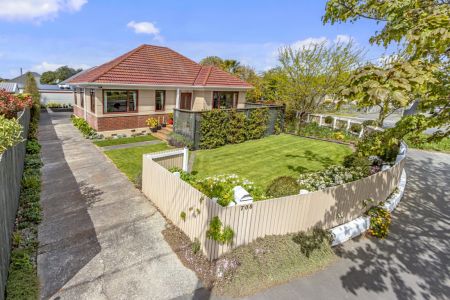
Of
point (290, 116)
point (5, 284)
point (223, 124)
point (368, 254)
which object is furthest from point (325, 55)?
point (5, 284)

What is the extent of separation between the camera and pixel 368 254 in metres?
6.34

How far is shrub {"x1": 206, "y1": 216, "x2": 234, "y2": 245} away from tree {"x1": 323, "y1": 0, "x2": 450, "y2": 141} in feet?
11.3

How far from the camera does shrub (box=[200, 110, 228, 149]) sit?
1372 centimetres

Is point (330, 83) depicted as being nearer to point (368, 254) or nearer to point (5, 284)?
point (368, 254)

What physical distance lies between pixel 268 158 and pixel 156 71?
10.4 meters

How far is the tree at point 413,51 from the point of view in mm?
3549

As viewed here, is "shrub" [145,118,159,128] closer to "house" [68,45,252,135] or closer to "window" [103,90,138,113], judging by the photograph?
"house" [68,45,252,135]

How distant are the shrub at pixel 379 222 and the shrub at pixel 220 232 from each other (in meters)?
4.41

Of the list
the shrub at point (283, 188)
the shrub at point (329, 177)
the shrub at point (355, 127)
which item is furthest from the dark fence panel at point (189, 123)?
the shrub at point (355, 127)

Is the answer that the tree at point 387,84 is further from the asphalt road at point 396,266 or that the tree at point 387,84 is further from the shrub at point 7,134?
the shrub at point 7,134

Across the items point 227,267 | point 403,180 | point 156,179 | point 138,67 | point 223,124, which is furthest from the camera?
point 138,67

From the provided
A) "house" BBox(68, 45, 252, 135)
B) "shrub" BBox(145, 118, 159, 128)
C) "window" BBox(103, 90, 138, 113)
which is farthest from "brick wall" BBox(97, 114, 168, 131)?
"window" BBox(103, 90, 138, 113)

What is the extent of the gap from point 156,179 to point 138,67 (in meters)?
12.0

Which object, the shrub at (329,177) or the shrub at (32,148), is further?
the shrub at (32,148)
